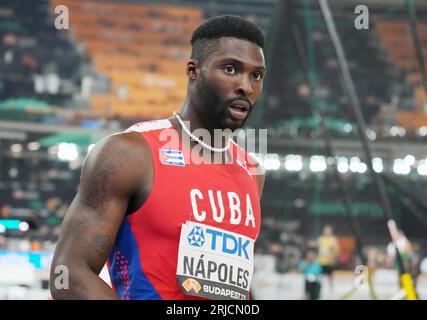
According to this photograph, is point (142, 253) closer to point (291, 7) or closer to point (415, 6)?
point (291, 7)

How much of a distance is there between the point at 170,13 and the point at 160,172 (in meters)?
13.2

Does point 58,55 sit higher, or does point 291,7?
point 58,55

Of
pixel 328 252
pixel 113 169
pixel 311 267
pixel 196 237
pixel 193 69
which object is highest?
pixel 328 252

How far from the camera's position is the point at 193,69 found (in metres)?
2.01

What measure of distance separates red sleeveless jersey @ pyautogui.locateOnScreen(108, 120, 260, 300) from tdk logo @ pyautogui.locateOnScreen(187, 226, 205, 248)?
0.02 meters

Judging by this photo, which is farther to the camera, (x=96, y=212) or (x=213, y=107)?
(x=213, y=107)

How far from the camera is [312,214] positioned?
13.8 meters

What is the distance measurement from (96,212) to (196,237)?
287 millimetres

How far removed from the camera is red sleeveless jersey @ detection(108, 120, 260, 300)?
5.88 ft

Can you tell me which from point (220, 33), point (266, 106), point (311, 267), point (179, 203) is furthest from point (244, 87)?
point (266, 106)

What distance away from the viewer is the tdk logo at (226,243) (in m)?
1.90

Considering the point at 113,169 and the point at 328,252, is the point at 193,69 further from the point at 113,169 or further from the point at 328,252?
the point at 328,252

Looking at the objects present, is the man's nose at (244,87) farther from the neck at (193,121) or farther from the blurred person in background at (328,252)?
the blurred person in background at (328,252)

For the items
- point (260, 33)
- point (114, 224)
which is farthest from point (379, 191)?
point (114, 224)
